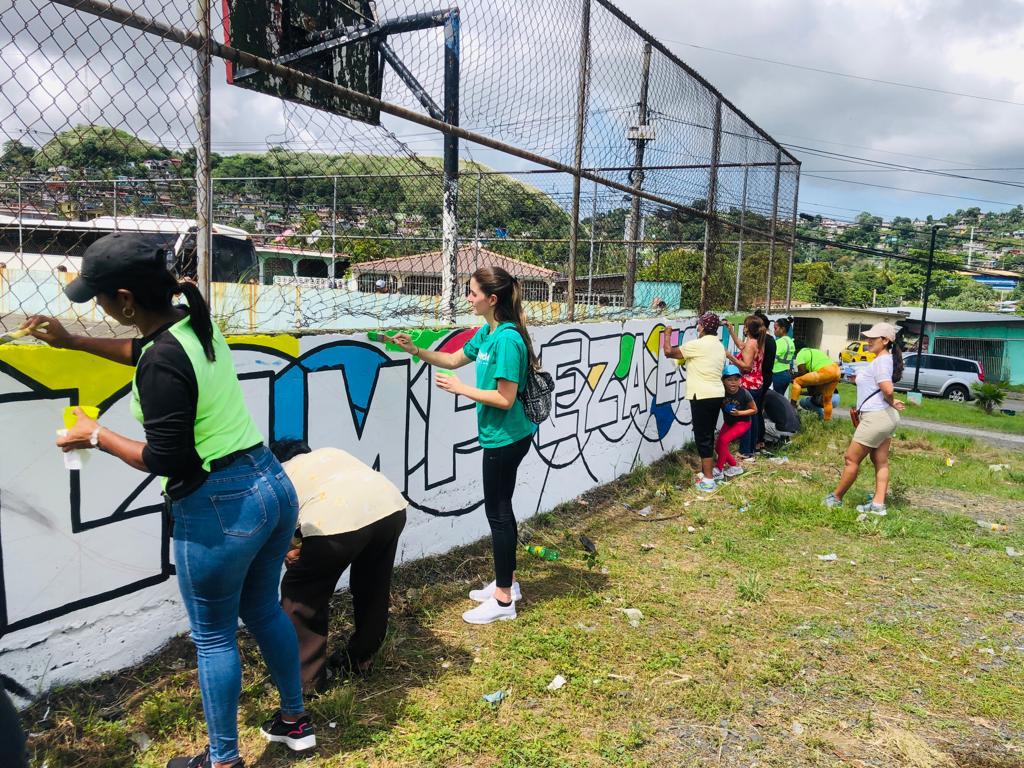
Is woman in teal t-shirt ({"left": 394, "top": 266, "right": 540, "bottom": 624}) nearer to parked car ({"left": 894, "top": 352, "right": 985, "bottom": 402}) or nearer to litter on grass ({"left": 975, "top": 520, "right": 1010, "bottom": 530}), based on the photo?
litter on grass ({"left": 975, "top": 520, "right": 1010, "bottom": 530})

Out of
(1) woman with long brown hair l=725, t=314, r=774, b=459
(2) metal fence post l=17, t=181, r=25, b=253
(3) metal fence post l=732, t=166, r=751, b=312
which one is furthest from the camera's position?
(3) metal fence post l=732, t=166, r=751, b=312

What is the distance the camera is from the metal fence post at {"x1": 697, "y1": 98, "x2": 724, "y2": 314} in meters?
7.95

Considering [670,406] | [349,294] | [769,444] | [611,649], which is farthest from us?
[769,444]

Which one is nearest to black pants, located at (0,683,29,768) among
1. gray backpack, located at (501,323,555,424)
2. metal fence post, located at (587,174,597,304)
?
gray backpack, located at (501,323,555,424)

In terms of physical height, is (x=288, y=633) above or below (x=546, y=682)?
above

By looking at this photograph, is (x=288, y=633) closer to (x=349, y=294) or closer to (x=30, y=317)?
(x=30, y=317)

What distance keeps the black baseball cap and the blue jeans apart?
0.58m

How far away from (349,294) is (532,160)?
5.95ft

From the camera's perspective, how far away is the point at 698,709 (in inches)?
115

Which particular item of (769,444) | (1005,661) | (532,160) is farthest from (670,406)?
(1005,661)

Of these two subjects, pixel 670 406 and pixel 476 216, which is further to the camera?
pixel 670 406

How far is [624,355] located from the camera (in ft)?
20.5

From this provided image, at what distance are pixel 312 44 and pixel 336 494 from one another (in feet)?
6.83

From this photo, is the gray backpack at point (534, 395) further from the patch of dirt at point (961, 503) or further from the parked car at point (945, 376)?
the parked car at point (945, 376)
